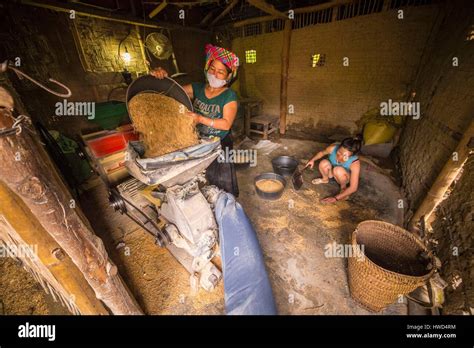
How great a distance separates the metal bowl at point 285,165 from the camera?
4.38 m

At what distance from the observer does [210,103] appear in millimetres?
2631

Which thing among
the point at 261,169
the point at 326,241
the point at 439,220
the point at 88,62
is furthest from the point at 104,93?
the point at 439,220

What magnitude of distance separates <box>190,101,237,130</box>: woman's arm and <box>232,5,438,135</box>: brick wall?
16.0 ft

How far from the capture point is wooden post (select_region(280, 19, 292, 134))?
18.5 feet

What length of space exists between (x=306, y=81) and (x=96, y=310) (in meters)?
7.14

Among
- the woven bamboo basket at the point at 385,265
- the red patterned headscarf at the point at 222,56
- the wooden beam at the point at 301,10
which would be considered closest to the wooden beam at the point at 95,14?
the wooden beam at the point at 301,10

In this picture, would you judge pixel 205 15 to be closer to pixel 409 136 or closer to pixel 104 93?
pixel 104 93

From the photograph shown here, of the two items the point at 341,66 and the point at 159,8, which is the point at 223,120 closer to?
the point at 159,8

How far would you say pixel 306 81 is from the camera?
6.25 m
